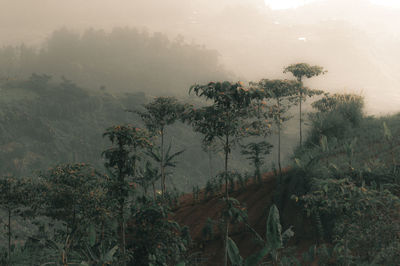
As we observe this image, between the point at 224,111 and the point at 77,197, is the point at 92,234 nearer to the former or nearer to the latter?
the point at 77,197

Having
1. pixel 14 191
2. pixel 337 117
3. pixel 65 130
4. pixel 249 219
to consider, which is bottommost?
pixel 65 130

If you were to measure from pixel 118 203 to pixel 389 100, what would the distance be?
596 feet

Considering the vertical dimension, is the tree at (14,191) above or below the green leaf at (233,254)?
below

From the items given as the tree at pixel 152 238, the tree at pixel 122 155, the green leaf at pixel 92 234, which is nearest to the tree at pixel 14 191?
the green leaf at pixel 92 234

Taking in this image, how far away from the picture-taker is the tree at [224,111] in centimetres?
812

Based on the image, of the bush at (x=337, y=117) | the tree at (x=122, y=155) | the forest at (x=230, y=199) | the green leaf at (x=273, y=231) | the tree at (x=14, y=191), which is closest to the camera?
the green leaf at (x=273, y=231)

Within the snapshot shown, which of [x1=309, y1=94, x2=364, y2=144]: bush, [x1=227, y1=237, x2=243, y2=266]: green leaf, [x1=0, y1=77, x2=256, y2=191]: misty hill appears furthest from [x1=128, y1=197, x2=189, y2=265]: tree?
[x1=0, y1=77, x2=256, y2=191]: misty hill

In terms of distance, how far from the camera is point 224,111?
9.02m

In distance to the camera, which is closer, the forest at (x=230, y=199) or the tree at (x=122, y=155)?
the forest at (x=230, y=199)

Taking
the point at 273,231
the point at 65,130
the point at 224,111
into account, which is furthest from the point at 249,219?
the point at 65,130

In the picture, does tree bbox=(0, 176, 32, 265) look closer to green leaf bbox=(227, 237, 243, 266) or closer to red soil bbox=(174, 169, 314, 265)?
red soil bbox=(174, 169, 314, 265)

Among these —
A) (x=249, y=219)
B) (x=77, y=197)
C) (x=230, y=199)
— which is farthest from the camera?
(x=249, y=219)

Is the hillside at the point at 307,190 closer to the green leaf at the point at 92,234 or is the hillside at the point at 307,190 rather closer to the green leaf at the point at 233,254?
the green leaf at the point at 92,234

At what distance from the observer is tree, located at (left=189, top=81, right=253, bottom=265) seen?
812cm
